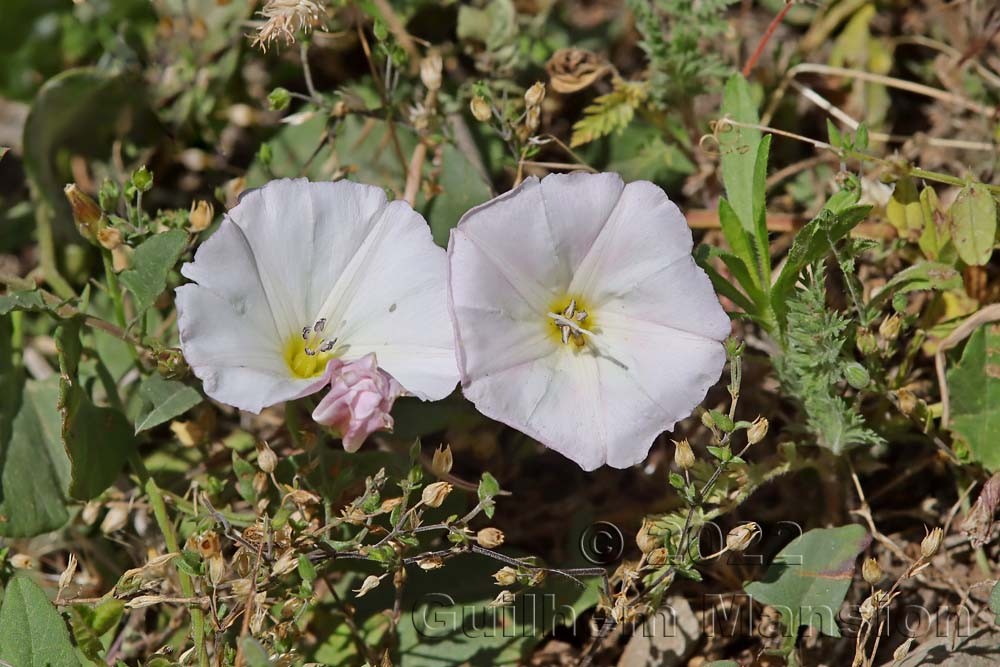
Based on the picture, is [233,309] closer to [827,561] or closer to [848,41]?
[827,561]

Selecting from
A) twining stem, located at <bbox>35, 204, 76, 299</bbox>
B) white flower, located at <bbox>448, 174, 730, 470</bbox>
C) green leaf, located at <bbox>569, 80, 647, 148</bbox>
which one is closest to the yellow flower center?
white flower, located at <bbox>448, 174, 730, 470</bbox>

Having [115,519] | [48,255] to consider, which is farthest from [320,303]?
[48,255]

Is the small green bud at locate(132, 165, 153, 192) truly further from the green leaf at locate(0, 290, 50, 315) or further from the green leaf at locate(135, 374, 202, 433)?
the green leaf at locate(135, 374, 202, 433)

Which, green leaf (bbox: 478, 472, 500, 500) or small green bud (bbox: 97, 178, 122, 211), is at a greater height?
small green bud (bbox: 97, 178, 122, 211)

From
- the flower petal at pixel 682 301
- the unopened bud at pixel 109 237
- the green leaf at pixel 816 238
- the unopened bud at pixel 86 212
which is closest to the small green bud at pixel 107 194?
the unopened bud at pixel 86 212

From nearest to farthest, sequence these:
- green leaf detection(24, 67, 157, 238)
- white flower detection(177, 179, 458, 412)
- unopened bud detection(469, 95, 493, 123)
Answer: white flower detection(177, 179, 458, 412), unopened bud detection(469, 95, 493, 123), green leaf detection(24, 67, 157, 238)

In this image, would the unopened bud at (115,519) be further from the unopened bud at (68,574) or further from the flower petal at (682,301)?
the flower petal at (682,301)
